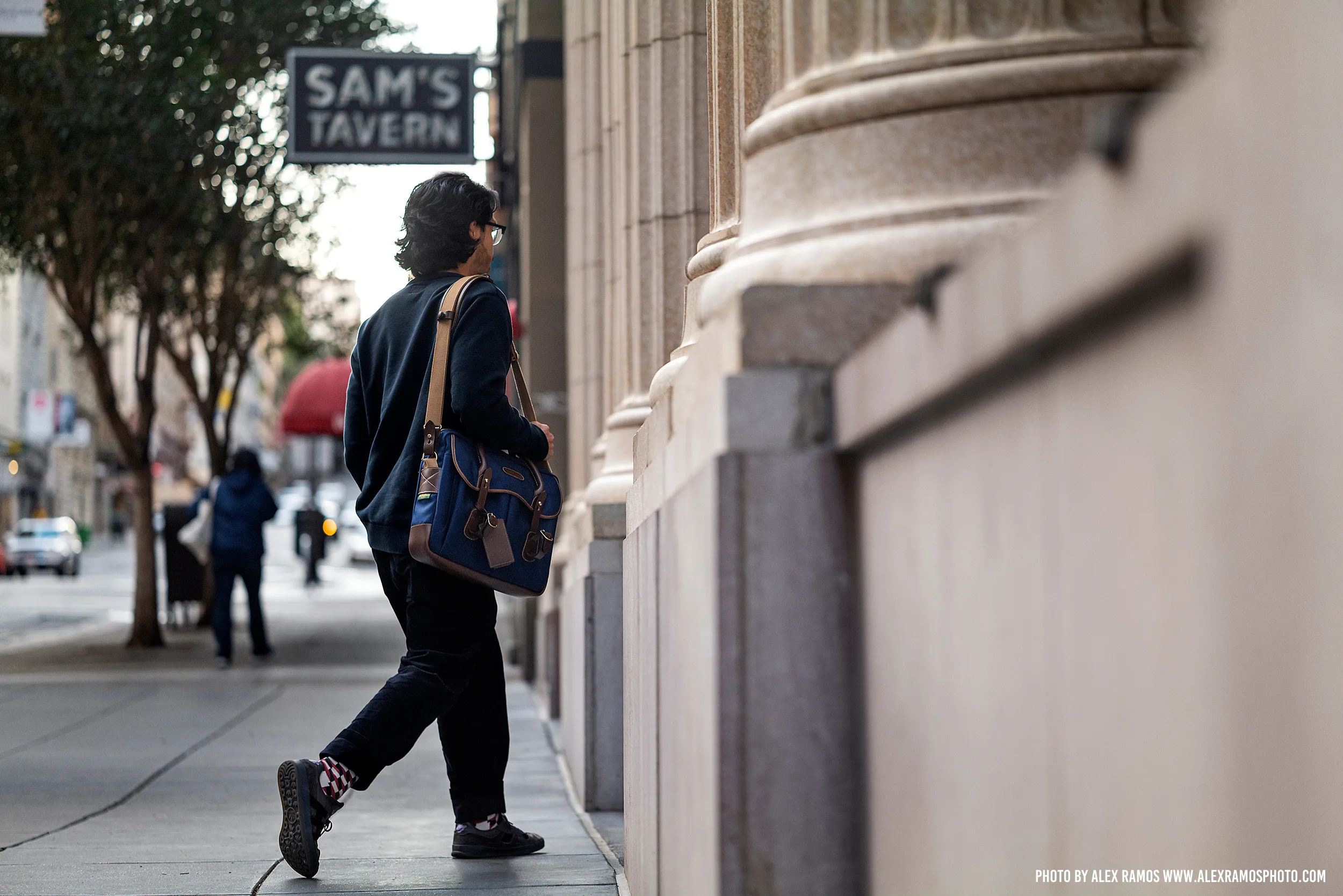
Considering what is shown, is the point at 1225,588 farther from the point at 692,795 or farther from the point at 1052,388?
the point at 692,795

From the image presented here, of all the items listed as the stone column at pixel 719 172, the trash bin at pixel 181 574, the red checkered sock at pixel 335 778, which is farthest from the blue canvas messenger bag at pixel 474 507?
the trash bin at pixel 181 574

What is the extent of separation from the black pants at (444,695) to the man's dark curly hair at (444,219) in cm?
87

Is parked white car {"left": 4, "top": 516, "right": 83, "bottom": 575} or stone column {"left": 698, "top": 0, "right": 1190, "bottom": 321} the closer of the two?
stone column {"left": 698, "top": 0, "right": 1190, "bottom": 321}

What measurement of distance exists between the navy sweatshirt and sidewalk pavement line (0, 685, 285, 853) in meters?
1.68

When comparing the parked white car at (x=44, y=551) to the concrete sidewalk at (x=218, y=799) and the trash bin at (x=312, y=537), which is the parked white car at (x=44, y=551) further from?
the concrete sidewalk at (x=218, y=799)

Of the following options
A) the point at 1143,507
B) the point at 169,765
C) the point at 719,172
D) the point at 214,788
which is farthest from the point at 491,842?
the point at 1143,507

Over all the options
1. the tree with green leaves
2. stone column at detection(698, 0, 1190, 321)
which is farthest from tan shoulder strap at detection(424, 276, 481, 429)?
the tree with green leaves

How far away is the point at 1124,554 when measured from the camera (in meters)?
1.63

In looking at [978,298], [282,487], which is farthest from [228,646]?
[282,487]

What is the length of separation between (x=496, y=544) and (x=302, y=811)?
2.74ft

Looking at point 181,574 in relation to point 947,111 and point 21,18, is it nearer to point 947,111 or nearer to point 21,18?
point 21,18

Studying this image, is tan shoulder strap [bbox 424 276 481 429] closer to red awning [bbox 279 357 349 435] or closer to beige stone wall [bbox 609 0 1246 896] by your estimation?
beige stone wall [bbox 609 0 1246 896]

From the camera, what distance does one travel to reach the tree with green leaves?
56.1 ft

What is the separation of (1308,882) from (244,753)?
755 centimetres
